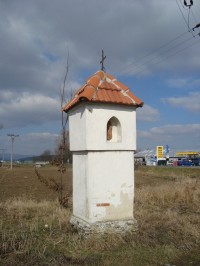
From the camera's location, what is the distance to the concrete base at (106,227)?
7.01m

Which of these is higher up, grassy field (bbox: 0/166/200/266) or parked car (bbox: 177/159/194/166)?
parked car (bbox: 177/159/194/166)

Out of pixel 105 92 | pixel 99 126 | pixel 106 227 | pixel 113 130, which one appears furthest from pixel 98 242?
pixel 105 92

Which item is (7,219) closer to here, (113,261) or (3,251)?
(3,251)

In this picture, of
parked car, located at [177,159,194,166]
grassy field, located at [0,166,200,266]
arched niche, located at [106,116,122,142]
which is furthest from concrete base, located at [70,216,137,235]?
parked car, located at [177,159,194,166]

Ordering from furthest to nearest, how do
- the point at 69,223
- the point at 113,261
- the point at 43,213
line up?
the point at 43,213 < the point at 69,223 < the point at 113,261

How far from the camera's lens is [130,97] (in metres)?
7.64

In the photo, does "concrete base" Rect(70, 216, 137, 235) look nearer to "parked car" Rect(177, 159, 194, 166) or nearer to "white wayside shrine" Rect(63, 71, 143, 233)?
"white wayside shrine" Rect(63, 71, 143, 233)

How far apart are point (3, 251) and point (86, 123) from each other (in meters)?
2.92

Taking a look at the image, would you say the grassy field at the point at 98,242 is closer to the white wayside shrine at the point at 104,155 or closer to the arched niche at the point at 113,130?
the white wayside shrine at the point at 104,155

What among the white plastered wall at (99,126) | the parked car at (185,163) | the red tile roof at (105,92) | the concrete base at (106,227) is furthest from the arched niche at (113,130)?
the parked car at (185,163)

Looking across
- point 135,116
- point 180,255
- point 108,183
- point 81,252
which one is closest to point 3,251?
point 81,252

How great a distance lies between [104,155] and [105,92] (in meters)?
1.39

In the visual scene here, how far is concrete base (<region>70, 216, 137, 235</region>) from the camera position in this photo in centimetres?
701

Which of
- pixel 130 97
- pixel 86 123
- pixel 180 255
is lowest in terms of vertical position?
pixel 180 255
